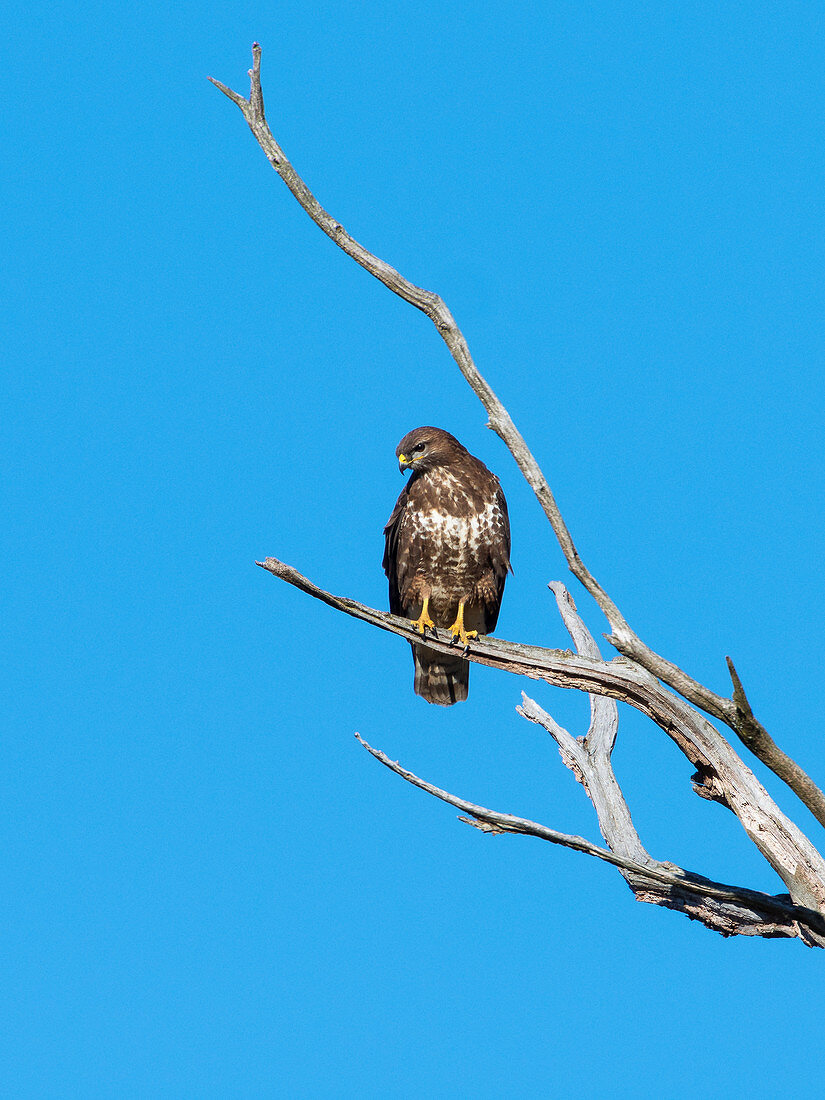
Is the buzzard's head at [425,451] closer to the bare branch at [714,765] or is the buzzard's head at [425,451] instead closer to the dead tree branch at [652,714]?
the dead tree branch at [652,714]

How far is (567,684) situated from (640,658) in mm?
605

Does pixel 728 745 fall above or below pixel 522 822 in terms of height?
above

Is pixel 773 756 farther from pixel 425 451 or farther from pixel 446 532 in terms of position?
pixel 425 451

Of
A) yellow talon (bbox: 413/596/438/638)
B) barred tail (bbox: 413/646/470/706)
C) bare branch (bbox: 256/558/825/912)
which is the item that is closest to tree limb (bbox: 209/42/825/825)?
bare branch (bbox: 256/558/825/912)

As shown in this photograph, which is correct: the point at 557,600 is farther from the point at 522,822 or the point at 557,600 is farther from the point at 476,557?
the point at 522,822

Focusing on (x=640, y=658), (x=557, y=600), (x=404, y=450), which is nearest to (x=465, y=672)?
(x=557, y=600)

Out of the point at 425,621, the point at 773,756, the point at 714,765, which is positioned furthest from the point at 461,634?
the point at 773,756

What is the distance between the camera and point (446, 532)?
26.8ft

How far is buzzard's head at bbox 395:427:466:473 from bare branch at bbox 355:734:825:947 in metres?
2.91

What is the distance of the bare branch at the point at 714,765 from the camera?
5.62m

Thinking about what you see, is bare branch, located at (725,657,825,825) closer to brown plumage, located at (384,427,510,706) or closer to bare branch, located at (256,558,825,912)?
bare branch, located at (256,558,825,912)

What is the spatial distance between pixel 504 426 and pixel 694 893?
2717mm

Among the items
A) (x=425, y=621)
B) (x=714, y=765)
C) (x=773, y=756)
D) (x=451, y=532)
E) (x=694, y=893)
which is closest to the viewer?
(x=773, y=756)

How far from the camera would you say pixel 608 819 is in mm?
7012
